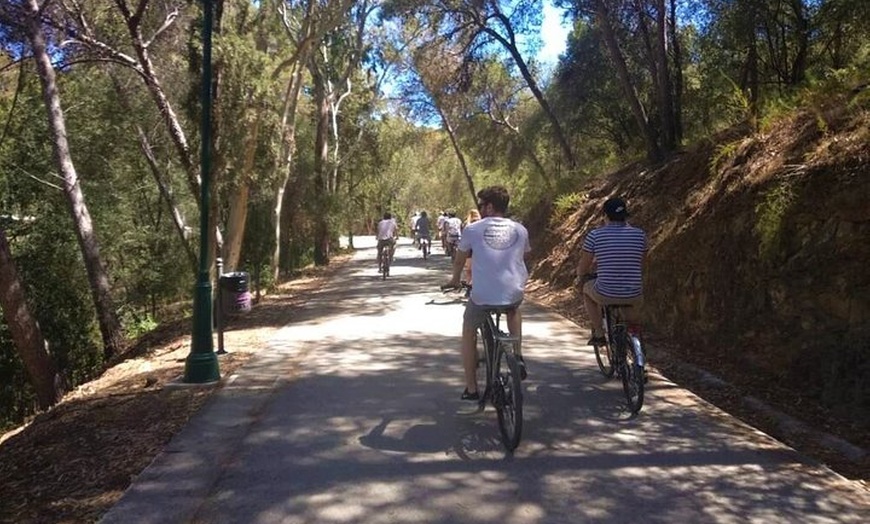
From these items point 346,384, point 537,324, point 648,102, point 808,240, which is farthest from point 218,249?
point 648,102

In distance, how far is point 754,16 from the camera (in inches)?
607

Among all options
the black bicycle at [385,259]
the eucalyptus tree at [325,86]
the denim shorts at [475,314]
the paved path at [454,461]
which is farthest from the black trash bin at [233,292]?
the eucalyptus tree at [325,86]

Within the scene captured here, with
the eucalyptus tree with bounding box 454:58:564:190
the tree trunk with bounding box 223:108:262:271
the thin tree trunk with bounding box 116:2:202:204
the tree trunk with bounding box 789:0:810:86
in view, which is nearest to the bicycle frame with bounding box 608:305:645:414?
the thin tree trunk with bounding box 116:2:202:204

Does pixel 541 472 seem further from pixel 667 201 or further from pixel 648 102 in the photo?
pixel 648 102

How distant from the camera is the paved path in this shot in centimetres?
446

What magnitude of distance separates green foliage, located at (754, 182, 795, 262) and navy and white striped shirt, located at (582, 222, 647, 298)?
176 cm

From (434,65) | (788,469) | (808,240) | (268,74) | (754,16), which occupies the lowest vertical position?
(788,469)

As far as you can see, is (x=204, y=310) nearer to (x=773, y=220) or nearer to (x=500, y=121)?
(x=773, y=220)

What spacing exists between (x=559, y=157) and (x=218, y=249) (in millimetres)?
23374

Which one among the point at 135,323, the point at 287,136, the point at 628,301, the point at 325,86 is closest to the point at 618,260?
the point at 628,301

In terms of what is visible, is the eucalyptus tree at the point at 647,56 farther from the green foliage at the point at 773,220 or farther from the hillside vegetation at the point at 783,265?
the green foliage at the point at 773,220

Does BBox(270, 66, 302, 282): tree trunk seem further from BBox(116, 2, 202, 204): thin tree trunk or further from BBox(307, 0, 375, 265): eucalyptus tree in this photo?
BBox(307, 0, 375, 265): eucalyptus tree

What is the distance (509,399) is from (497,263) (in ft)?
3.43

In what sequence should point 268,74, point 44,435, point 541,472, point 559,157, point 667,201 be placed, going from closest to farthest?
point 541,472
point 44,435
point 667,201
point 268,74
point 559,157
